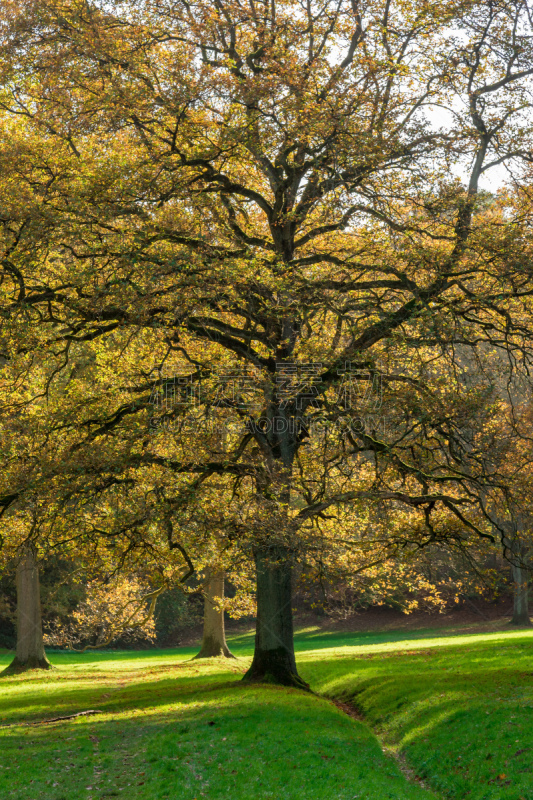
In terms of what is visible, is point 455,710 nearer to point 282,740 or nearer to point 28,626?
point 282,740

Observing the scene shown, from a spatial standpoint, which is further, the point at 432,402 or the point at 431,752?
the point at 432,402

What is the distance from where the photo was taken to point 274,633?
56.4 feet

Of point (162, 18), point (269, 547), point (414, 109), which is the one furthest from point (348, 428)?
point (162, 18)

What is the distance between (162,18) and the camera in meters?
15.8

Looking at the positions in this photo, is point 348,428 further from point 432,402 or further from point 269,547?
point 269,547

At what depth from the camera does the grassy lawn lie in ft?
33.4

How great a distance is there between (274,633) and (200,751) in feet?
17.6

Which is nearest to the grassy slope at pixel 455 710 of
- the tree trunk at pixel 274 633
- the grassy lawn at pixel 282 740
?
the grassy lawn at pixel 282 740

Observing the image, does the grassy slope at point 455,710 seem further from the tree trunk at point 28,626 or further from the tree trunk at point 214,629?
the tree trunk at point 28,626

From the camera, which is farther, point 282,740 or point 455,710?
point 455,710

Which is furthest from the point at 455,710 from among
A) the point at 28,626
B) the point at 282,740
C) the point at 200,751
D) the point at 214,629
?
the point at 28,626

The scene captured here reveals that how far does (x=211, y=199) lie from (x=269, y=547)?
784cm

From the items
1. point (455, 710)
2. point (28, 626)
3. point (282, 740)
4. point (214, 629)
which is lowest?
point (455, 710)

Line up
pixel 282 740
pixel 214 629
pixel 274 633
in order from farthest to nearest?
pixel 214 629 < pixel 274 633 < pixel 282 740
